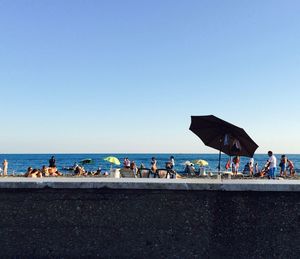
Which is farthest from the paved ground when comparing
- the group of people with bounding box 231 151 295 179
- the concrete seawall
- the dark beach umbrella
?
the group of people with bounding box 231 151 295 179

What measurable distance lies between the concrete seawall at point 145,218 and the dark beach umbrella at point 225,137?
20.4 ft

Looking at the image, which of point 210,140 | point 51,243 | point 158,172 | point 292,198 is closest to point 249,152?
point 210,140

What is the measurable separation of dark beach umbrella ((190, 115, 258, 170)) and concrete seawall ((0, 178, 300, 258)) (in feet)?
20.4

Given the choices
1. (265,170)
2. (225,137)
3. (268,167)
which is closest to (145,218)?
(225,137)

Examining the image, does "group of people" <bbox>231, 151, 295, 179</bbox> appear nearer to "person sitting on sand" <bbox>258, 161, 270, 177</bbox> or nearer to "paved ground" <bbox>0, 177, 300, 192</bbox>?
"person sitting on sand" <bbox>258, 161, 270, 177</bbox>

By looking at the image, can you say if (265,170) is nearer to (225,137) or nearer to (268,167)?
(268,167)

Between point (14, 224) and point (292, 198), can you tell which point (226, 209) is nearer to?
point (292, 198)

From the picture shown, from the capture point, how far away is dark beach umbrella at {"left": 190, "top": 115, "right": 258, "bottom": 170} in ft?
32.7

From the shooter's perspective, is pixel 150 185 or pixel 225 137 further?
pixel 225 137

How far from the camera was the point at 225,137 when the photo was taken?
10.2 metres

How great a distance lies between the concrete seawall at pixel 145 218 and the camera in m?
3.55

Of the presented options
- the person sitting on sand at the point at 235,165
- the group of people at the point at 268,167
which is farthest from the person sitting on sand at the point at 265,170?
the person sitting on sand at the point at 235,165

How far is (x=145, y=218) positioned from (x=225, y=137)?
22.9 feet

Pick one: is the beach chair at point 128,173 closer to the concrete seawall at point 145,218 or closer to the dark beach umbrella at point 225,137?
the dark beach umbrella at point 225,137
